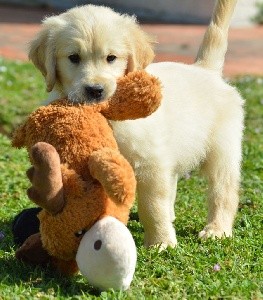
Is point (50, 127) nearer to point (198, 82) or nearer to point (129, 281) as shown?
point (129, 281)

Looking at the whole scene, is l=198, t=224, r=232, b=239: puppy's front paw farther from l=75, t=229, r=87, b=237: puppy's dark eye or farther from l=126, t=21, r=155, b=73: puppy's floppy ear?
l=75, t=229, r=87, b=237: puppy's dark eye

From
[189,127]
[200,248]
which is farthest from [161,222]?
[189,127]

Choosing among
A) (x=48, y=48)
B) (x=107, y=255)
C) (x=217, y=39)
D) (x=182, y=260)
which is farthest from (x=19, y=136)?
(x=217, y=39)

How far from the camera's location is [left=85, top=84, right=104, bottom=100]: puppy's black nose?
435 centimetres

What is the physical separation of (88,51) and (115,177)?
43.6 inches

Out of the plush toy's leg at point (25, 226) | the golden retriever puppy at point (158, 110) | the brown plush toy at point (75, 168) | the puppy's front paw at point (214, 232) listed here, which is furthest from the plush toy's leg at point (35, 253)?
the puppy's front paw at point (214, 232)

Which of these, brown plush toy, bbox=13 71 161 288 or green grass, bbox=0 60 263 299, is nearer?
brown plush toy, bbox=13 71 161 288

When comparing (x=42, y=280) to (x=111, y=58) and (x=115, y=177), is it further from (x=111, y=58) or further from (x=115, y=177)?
(x=111, y=58)

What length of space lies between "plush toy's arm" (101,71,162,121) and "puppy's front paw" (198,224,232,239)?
1156 millimetres

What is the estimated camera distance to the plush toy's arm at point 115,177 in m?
3.69

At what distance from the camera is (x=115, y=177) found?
3693 millimetres

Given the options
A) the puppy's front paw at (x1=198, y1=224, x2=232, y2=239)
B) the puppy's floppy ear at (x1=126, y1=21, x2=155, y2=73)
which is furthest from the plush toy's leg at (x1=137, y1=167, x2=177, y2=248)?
the puppy's floppy ear at (x1=126, y1=21, x2=155, y2=73)

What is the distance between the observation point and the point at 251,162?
7.20 m

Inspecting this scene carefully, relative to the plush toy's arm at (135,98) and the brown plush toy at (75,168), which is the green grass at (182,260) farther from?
the plush toy's arm at (135,98)
